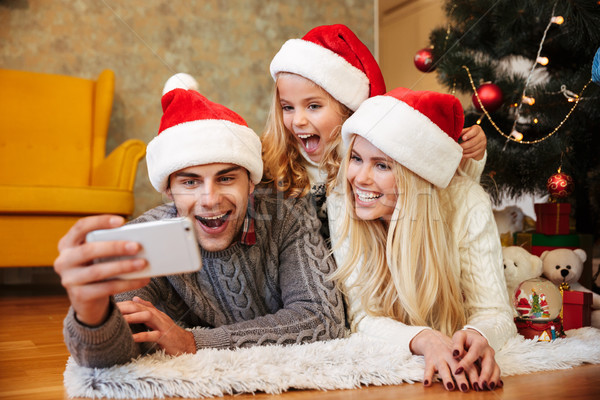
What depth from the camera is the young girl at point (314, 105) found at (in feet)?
5.12

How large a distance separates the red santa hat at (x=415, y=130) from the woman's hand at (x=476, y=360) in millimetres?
364

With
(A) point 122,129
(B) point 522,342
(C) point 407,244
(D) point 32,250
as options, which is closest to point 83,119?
(A) point 122,129

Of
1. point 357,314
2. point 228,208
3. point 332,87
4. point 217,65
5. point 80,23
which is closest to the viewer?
point 228,208

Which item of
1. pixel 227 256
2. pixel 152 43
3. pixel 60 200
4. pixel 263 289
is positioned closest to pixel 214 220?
pixel 227 256

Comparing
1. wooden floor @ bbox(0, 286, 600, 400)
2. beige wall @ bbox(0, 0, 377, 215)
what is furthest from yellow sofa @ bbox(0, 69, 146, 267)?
wooden floor @ bbox(0, 286, 600, 400)

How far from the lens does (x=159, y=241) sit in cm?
79

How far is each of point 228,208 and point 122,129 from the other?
87.7 inches

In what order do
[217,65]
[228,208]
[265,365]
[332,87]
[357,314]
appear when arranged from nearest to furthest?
[265,365], [228,208], [357,314], [332,87], [217,65]

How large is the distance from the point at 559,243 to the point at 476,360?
1054 millimetres

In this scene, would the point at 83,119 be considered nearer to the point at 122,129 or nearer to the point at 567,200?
the point at 122,129

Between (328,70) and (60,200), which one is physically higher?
(328,70)

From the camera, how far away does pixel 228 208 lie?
1194 mm

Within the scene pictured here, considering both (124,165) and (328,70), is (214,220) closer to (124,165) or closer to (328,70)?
(328,70)

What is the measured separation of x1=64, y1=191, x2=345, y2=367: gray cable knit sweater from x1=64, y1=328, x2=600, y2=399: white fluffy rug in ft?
0.16
